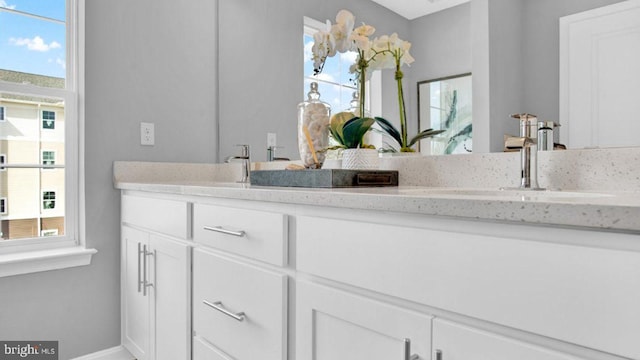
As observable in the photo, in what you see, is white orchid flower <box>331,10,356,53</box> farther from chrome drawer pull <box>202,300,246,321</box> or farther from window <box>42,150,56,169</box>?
window <box>42,150,56,169</box>

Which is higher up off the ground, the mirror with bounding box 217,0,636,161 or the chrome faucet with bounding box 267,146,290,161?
the mirror with bounding box 217,0,636,161

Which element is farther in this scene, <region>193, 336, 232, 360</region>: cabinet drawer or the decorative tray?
<region>193, 336, 232, 360</region>: cabinet drawer

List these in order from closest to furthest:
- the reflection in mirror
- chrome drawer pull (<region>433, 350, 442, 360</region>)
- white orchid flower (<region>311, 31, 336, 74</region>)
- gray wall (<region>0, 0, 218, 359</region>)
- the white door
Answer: chrome drawer pull (<region>433, 350, 442, 360</region>)
the white door
the reflection in mirror
white orchid flower (<region>311, 31, 336, 74</region>)
gray wall (<region>0, 0, 218, 359</region>)

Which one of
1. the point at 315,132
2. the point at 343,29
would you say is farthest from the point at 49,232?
the point at 343,29

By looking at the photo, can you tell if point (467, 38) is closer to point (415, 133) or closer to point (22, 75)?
point (415, 133)

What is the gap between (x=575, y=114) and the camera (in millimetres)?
1028

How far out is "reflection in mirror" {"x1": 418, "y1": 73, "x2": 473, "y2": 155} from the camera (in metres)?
1.22

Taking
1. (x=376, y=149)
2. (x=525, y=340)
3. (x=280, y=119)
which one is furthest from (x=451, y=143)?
(x=280, y=119)

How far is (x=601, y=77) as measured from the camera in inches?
38.4

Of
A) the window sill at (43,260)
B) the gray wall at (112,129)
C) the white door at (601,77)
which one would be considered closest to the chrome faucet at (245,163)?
the gray wall at (112,129)

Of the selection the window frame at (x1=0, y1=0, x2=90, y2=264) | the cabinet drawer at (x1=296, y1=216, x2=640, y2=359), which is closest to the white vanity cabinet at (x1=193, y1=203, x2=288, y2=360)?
the cabinet drawer at (x1=296, y1=216, x2=640, y2=359)

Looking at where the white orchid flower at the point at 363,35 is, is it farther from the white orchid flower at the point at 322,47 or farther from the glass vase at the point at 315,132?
the glass vase at the point at 315,132

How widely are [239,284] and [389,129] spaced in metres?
0.73

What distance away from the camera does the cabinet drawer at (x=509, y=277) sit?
A: 51 cm
